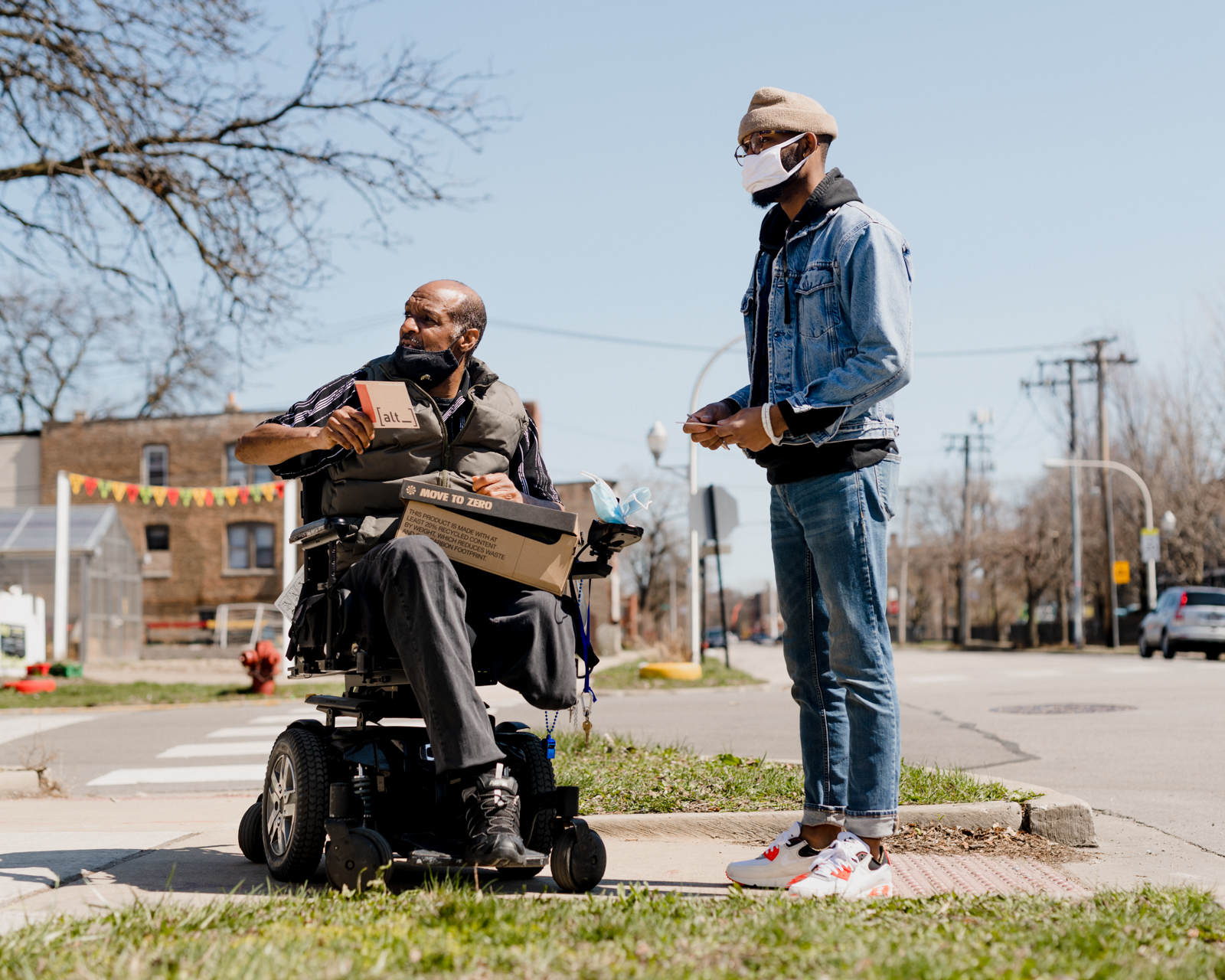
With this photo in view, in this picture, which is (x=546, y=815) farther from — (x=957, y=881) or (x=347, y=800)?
(x=957, y=881)

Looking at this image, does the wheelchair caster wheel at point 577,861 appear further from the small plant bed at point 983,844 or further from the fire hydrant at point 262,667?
the fire hydrant at point 262,667

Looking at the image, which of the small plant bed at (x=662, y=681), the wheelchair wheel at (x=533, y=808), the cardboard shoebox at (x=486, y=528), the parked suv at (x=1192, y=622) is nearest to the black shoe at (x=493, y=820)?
the wheelchair wheel at (x=533, y=808)

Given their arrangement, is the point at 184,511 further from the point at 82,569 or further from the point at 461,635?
the point at 461,635

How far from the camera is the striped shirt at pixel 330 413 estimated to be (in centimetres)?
376

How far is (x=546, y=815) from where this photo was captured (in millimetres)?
3482

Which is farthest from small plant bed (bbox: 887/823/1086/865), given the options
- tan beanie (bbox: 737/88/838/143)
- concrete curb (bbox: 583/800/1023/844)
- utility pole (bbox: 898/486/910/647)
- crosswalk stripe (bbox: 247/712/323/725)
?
utility pole (bbox: 898/486/910/647)

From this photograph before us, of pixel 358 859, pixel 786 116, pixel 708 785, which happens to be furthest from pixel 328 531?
pixel 708 785

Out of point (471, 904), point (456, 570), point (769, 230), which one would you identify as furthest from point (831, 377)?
point (471, 904)

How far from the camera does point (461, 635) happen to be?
3262mm

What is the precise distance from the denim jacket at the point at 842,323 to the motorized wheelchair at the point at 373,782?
2.24ft

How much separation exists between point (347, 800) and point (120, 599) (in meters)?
29.3

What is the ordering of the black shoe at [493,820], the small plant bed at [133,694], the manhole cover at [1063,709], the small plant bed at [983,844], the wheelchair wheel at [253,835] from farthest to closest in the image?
the small plant bed at [133,694] → the manhole cover at [1063,709] → the small plant bed at [983,844] → the wheelchair wheel at [253,835] → the black shoe at [493,820]

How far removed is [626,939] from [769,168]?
7.65 ft

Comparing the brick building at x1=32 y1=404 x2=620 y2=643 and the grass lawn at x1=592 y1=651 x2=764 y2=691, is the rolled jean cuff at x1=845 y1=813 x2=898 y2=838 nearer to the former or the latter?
the grass lawn at x1=592 y1=651 x2=764 y2=691
